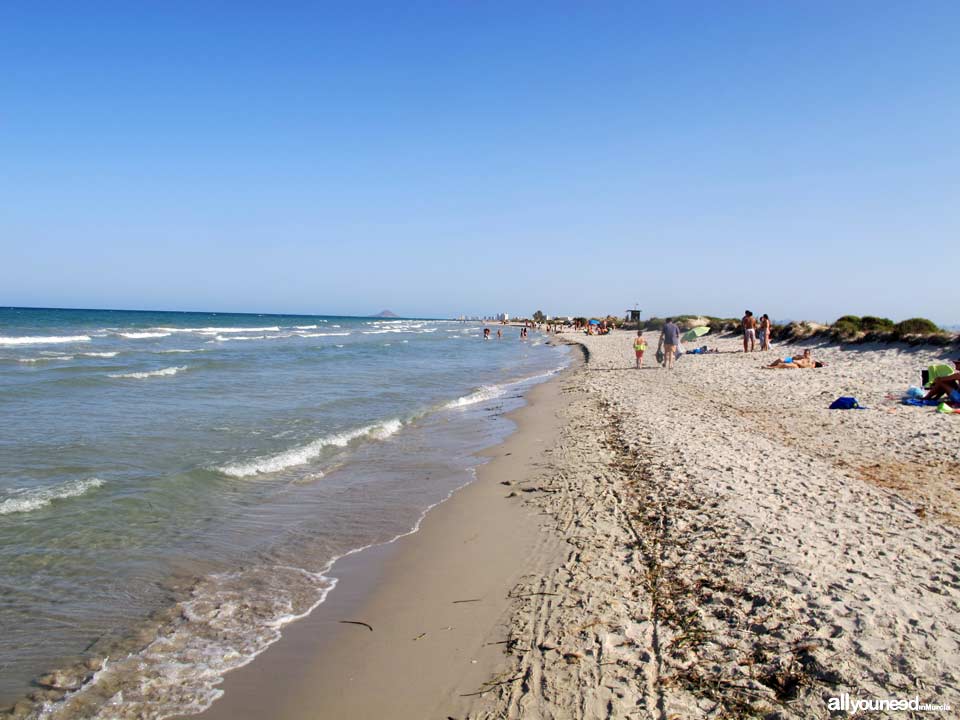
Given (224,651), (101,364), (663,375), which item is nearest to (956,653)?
(224,651)

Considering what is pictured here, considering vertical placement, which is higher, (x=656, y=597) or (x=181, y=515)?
(x=656, y=597)

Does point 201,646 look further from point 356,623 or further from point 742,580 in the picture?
point 742,580

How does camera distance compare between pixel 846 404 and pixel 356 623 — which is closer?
pixel 356 623

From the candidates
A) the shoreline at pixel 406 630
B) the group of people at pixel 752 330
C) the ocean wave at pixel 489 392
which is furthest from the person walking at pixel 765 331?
the shoreline at pixel 406 630

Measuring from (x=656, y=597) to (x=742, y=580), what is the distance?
0.69 metres

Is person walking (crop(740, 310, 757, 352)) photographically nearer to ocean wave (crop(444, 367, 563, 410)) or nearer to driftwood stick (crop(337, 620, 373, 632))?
ocean wave (crop(444, 367, 563, 410))

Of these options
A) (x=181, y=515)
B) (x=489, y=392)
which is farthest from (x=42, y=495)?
(x=489, y=392)

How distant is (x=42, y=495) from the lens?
7.10 meters

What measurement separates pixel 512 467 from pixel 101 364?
21.0 meters

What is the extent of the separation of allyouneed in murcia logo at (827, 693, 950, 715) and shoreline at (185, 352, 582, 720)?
1860mm

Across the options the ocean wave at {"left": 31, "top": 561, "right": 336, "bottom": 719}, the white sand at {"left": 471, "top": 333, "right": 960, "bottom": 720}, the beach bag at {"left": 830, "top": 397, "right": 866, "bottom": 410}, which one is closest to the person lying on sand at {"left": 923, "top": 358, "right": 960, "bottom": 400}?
the beach bag at {"left": 830, "top": 397, "right": 866, "bottom": 410}

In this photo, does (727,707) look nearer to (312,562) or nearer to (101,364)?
(312,562)

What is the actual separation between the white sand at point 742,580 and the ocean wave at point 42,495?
5.74 metres

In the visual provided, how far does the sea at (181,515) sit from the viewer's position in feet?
12.8
